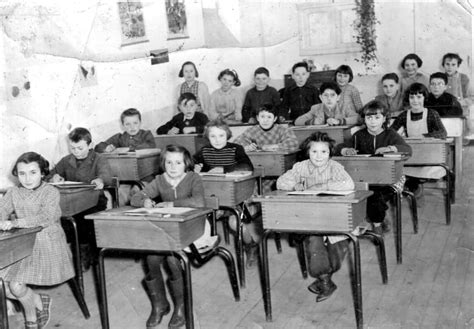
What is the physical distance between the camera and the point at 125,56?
19.7ft

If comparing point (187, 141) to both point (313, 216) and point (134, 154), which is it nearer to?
point (134, 154)

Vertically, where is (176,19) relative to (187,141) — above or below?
above

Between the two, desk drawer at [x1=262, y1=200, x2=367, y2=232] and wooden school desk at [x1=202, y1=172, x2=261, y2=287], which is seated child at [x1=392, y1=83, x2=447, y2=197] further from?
desk drawer at [x1=262, y1=200, x2=367, y2=232]

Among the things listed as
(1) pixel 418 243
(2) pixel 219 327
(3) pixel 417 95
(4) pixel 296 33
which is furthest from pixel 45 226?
(4) pixel 296 33

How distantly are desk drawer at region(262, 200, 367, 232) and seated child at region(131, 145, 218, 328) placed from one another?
0.40m

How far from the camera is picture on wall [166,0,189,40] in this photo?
6.90 metres

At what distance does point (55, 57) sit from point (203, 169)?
1.60 m

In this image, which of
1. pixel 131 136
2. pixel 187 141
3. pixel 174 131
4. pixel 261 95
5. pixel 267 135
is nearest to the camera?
pixel 267 135

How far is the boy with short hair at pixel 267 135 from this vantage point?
15.6ft

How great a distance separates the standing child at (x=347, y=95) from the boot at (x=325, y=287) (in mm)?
2977

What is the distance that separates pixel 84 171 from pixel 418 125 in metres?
2.82

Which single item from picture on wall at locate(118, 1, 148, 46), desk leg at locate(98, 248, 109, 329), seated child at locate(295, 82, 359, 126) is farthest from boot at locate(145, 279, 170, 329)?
picture on wall at locate(118, 1, 148, 46)

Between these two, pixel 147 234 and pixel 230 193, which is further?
pixel 230 193

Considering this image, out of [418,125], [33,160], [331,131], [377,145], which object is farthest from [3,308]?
[418,125]
